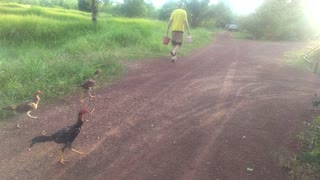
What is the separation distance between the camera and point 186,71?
9750mm

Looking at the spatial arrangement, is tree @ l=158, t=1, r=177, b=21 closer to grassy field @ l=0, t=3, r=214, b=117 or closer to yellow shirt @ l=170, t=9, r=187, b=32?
grassy field @ l=0, t=3, r=214, b=117

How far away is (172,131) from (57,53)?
625cm

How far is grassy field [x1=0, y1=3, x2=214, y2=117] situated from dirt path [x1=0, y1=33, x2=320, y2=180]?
2.54 ft

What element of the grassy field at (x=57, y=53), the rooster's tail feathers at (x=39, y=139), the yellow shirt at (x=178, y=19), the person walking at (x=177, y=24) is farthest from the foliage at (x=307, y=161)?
the yellow shirt at (x=178, y=19)

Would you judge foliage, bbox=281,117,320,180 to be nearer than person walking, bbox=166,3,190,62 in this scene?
Yes

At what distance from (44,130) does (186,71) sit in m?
5.26

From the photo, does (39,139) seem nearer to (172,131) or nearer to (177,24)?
(172,131)

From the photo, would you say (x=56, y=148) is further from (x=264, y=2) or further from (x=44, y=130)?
(x=264, y=2)

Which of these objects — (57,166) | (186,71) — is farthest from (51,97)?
(186,71)

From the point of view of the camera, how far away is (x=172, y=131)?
5473 millimetres

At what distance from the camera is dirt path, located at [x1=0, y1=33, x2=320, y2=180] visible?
432 centimetres

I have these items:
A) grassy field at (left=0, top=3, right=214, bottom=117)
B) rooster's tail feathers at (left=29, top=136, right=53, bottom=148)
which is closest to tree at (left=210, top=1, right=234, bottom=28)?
grassy field at (left=0, top=3, right=214, bottom=117)

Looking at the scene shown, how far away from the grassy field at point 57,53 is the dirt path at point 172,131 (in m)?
0.77

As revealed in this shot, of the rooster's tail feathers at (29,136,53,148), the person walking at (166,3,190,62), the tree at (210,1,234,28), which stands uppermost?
the person walking at (166,3,190,62)
